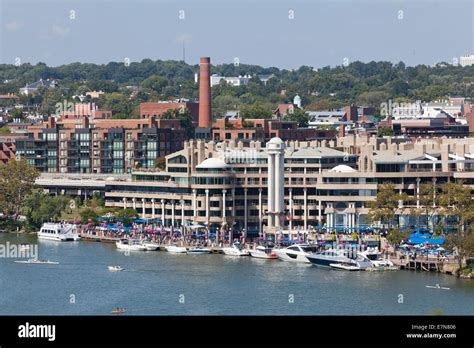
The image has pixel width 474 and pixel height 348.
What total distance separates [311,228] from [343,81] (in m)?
83.9

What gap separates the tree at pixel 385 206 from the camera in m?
42.1

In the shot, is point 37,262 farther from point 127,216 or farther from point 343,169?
point 343,169

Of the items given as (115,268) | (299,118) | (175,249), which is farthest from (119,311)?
(299,118)

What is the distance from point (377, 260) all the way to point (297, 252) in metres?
2.64

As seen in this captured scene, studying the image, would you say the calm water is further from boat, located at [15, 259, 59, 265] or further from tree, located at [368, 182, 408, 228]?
tree, located at [368, 182, 408, 228]

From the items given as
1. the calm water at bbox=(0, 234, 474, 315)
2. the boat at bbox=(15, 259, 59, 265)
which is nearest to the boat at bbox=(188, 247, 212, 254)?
the calm water at bbox=(0, 234, 474, 315)

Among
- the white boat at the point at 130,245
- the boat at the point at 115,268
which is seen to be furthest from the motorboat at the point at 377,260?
the white boat at the point at 130,245

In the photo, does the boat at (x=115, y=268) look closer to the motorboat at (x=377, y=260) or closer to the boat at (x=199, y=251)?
the boat at (x=199, y=251)

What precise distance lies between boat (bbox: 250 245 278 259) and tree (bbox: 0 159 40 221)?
14.3m

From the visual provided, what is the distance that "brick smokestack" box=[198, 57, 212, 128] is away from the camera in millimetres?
69500

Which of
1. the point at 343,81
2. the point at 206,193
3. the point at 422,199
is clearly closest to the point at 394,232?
the point at 422,199

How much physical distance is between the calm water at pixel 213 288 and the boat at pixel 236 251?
59 centimetres

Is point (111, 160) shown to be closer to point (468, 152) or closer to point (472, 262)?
point (468, 152)

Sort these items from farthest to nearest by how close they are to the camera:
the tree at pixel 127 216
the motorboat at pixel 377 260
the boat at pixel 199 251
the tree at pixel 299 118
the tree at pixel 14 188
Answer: the tree at pixel 299 118 → the tree at pixel 14 188 → the tree at pixel 127 216 → the boat at pixel 199 251 → the motorboat at pixel 377 260
